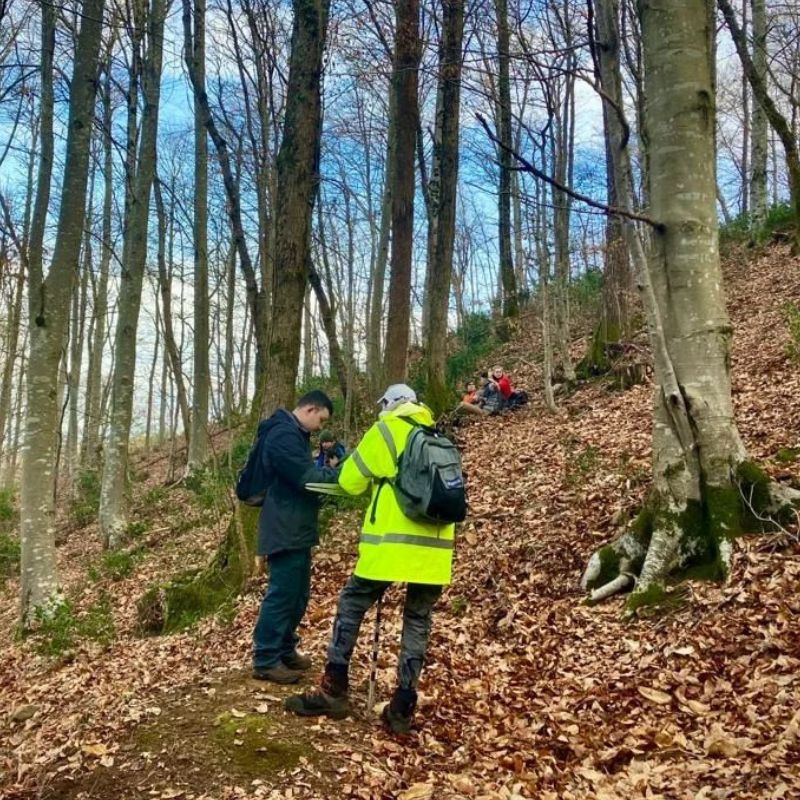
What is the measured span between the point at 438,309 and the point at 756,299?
6073 millimetres

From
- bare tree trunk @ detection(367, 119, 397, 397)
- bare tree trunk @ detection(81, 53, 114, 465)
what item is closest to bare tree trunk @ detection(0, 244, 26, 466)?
bare tree trunk @ detection(81, 53, 114, 465)

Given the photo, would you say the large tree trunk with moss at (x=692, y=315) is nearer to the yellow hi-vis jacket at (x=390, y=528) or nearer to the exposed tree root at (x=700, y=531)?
the exposed tree root at (x=700, y=531)

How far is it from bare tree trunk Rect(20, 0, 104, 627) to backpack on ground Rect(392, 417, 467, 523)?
19.1 ft

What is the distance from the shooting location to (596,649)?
491cm

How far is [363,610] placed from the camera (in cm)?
446

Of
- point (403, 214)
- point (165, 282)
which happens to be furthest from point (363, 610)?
point (165, 282)

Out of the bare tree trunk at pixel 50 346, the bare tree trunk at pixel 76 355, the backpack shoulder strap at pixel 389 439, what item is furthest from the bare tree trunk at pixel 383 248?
the backpack shoulder strap at pixel 389 439

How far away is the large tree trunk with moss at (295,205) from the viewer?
805 cm

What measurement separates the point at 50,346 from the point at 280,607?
5.20 metres

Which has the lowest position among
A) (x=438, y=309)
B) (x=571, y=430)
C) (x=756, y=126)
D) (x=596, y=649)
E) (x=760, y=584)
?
(x=596, y=649)

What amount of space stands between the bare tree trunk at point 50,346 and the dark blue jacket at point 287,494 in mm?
4644

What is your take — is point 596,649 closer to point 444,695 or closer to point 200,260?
point 444,695

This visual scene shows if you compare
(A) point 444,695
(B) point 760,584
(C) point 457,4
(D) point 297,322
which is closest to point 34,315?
(D) point 297,322

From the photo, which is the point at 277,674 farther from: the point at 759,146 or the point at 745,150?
the point at 745,150
